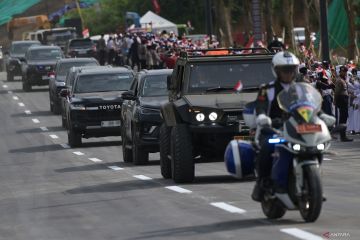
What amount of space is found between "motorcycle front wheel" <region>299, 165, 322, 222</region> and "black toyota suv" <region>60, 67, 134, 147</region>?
18189 mm

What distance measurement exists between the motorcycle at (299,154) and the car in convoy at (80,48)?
55.9 metres

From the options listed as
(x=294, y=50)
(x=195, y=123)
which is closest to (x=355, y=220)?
(x=195, y=123)

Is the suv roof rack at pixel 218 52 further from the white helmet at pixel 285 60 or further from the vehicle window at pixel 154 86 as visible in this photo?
the white helmet at pixel 285 60

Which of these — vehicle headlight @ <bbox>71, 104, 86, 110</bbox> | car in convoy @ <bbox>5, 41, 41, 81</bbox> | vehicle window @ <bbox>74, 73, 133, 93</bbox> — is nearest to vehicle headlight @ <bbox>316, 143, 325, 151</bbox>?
vehicle headlight @ <bbox>71, 104, 86, 110</bbox>

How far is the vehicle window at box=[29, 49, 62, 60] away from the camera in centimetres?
5466

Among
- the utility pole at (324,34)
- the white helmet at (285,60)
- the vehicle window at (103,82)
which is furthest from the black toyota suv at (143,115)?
the white helmet at (285,60)

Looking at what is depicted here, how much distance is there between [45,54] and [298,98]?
43.4m

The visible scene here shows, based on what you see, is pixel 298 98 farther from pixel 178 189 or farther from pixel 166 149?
pixel 166 149

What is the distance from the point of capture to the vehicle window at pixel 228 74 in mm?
19578

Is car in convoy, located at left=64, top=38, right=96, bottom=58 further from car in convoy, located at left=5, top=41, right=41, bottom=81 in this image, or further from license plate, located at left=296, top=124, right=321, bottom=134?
license plate, located at left=296, top=124, right=321, bottom=134

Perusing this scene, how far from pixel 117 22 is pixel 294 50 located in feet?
163

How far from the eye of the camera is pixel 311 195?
11.9 meters

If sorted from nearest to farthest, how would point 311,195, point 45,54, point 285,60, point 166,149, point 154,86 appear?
point 311,195 → point 285,60 → point 166,149 → point 154,86 → point 45,54

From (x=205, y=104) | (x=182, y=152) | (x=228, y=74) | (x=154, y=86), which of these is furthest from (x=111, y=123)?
(x=182, y=152)
